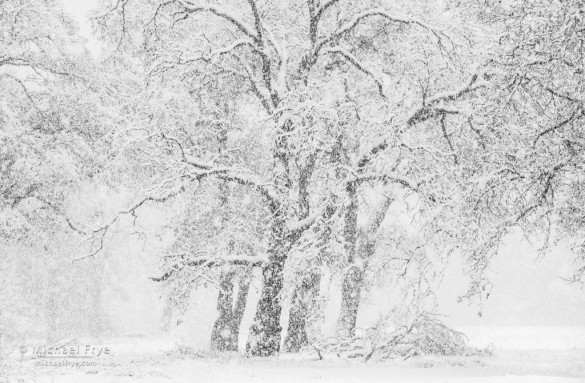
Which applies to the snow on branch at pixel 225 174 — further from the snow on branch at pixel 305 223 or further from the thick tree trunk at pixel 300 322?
the thick tree trunk at pixel 300 322

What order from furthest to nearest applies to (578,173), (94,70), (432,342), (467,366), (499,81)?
(94,70) < (432,342) < (467,366) < (499,81) < (578,173)

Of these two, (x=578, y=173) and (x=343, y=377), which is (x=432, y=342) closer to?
(x=343, y=377)

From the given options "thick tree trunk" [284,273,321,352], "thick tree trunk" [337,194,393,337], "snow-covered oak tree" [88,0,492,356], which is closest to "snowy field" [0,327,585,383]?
"snow-covered oak tree" [88,0,492,356]

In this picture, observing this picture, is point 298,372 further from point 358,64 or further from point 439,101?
point 358,64

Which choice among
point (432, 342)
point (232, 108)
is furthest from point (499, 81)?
point (232, 108)

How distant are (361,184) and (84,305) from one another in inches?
970

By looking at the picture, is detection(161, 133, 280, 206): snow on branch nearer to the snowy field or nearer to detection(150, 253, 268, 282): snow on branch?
detection(150, 253, 268, 282): snow on branch

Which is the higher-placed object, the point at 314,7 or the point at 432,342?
the point at 314,7

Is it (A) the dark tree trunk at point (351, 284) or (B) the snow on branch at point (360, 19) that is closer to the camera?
(B) the snow on branch at point (360, 19)

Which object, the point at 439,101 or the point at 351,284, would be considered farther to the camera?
the point at 351,284

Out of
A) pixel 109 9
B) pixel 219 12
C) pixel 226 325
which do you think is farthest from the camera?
pixel 226 325

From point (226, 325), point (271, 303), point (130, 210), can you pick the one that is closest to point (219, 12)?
point (130, 210)

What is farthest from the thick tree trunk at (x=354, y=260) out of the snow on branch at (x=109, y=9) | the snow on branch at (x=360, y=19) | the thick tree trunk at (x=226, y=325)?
the snow on branch at (x=109, y=9)

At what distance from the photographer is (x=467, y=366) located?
416 inches
